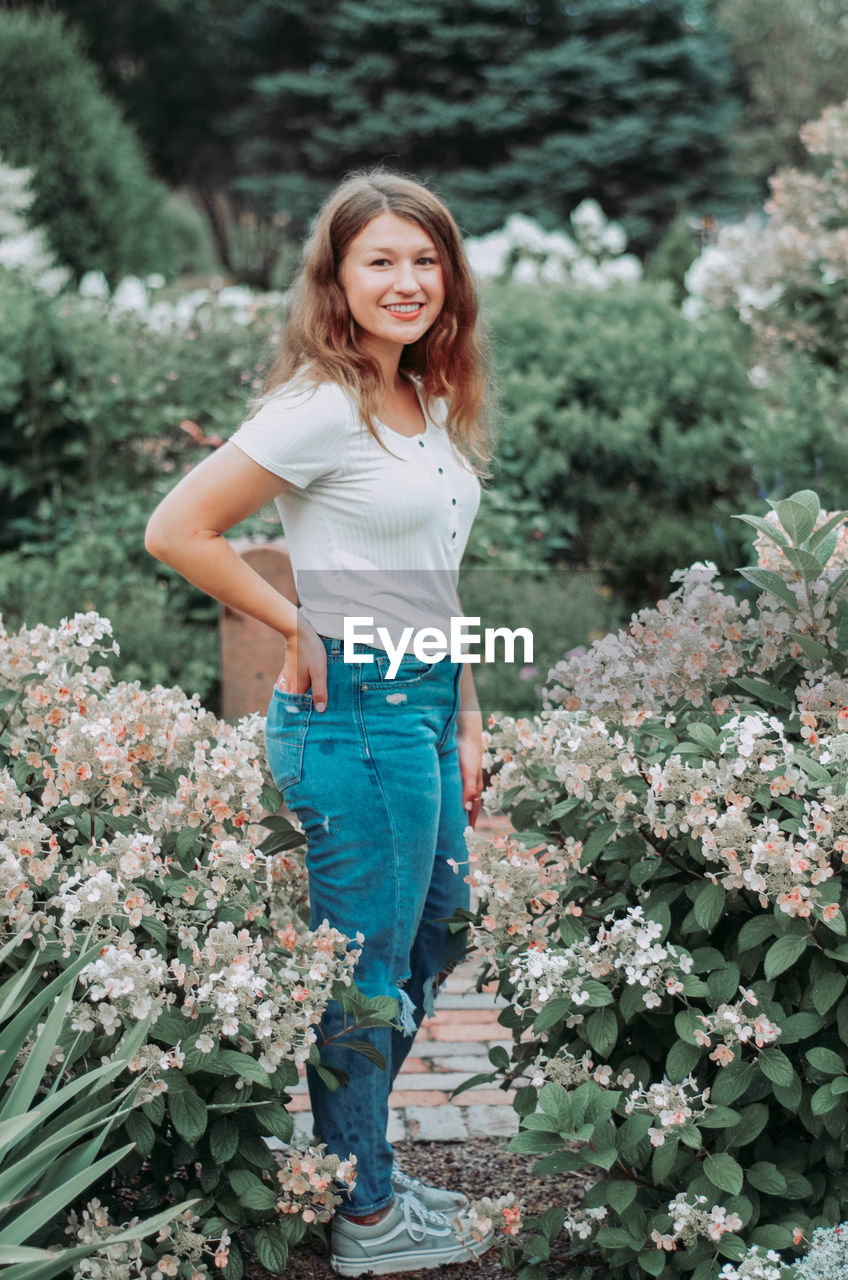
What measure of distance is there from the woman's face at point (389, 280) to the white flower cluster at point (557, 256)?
614 cm

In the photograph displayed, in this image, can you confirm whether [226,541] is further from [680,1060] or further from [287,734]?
[680,1060]

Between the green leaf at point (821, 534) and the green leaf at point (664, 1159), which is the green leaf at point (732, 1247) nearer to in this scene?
the green leaf at point (664, 1159)

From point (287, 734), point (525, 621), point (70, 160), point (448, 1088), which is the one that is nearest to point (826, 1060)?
point (287, 734)

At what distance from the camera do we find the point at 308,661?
7.22ft

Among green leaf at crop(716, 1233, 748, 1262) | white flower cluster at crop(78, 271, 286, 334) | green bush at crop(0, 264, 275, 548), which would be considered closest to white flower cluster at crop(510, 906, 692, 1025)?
green leaf at crop(716, 1233, 748, 1262)

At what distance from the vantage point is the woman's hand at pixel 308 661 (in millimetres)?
2195

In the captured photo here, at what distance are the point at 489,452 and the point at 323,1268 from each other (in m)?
1.62

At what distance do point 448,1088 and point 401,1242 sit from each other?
0.86m

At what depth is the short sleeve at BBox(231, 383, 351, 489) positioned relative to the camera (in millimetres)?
2146

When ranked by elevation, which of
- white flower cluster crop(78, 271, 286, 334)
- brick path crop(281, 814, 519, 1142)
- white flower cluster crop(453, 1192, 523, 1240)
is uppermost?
white flower cluster crop(78, 271, 286, 334)

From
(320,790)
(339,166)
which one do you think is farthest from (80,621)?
(339,166)

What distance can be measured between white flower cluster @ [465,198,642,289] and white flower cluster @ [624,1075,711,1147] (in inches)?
269

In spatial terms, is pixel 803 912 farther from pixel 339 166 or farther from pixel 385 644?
pixel 339 166

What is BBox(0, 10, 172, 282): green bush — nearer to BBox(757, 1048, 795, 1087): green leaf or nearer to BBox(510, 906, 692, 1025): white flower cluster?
BBox(510, 906, 692, 1025): white flower cluster
